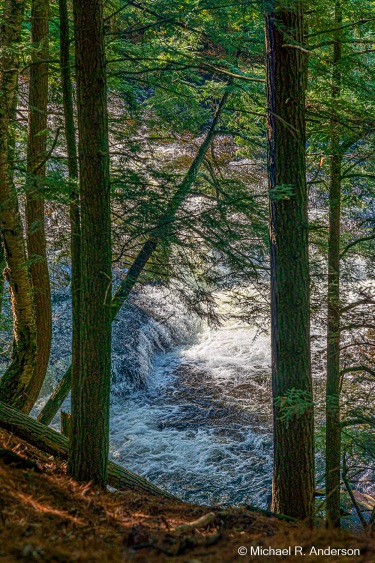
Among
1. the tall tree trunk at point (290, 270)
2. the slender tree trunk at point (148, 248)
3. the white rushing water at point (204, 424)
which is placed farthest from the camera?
the white rushing water at point (204, 424)

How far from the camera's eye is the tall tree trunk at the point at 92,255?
3.34 meters

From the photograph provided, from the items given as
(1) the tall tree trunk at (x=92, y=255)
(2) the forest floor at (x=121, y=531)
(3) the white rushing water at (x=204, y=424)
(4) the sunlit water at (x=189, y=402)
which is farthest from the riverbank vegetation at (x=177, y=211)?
(3) the white rushing water at (x=204, y=424)

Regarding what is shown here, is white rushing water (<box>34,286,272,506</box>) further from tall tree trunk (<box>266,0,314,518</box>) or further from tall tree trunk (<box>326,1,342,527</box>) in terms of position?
tall tree trunk (<box>266,0,314,518</box>)

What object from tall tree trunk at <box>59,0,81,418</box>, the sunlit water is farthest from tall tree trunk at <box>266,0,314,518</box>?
the sunlit water

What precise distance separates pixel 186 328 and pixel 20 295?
289 inches

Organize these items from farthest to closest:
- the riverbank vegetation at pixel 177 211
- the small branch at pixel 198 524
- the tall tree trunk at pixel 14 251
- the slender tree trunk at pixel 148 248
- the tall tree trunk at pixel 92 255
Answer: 1. the tall tree trunk at pixel 14 251
2. the slender tree trunk at pixel 148 248
3. the riverbank vegetation at pixel 177 211
4. the tall tree trunk at pixel 92 255
5. the small branch at pixel 198 524

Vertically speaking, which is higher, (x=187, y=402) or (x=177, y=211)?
(x=177, y=211)

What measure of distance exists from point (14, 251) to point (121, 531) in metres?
3.63

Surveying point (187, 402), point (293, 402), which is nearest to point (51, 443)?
point (293, 402)

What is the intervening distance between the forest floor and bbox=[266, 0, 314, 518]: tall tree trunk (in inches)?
A: 44.4

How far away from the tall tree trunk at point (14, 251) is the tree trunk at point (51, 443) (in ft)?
4.37

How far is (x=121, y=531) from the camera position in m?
2.52

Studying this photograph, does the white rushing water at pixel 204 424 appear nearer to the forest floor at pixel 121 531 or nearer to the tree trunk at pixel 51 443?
the tree trunk at pixel 51 443

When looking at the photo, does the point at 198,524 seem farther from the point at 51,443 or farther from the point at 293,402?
the point at 51,443
